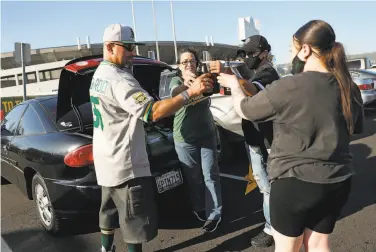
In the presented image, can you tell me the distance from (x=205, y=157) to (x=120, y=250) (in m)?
1.21

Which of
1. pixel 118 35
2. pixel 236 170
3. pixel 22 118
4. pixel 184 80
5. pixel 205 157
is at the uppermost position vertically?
pixel 118 35

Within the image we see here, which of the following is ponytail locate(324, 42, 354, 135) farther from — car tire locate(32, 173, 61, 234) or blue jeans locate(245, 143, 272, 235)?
car tire locate(32, 173, 61, 234)

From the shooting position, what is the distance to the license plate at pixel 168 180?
140 inches

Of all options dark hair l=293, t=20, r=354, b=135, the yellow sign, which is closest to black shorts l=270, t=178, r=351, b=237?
dark hair l=293, t=20, r=354, b=135

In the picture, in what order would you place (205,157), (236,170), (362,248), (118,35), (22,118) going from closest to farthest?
(118,35) → (362,248) → (205,157) → (22,118) → (236,170)

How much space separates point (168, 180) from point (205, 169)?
1.28ft

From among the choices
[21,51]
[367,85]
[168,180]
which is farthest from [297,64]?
[367,85]

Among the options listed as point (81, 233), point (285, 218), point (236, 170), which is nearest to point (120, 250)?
point (81, 233)

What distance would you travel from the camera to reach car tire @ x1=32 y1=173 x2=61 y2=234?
360 centimetres

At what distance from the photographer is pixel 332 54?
71.8 inches

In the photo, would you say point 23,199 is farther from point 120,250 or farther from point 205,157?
point 205,157

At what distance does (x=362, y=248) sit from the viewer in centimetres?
311

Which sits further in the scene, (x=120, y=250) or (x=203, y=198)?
(x=203, y=198)

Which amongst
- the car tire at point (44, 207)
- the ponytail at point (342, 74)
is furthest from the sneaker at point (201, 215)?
the ponytail at point (342, 74)
